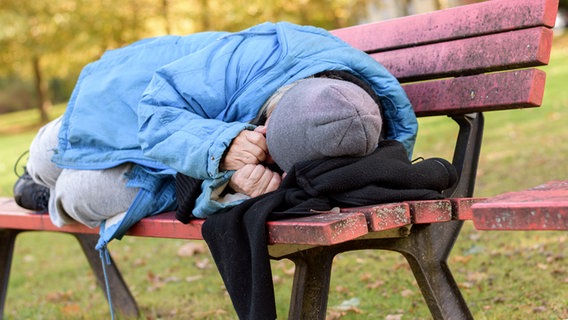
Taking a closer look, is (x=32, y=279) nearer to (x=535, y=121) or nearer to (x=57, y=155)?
(x=57, y=155)

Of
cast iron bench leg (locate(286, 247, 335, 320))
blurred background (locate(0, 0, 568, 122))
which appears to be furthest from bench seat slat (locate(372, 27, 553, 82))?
blurred background (locate(0, 0, 568, 122))

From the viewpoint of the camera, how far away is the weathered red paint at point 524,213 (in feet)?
5.90

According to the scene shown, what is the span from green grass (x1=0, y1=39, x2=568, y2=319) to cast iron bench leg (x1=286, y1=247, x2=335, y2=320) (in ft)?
3.59

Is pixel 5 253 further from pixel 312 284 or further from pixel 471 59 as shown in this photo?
pixel 471 59

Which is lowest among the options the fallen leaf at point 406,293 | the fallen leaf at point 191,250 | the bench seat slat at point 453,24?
the fallen leaf at point 191,250

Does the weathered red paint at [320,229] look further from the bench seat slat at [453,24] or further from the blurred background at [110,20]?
the blurred background at [110,20]

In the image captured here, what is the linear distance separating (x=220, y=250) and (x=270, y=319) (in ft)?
0.88

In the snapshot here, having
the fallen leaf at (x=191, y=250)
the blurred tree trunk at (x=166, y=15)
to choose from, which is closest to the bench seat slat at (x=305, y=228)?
the fallen leaf at (x=191, y=250)

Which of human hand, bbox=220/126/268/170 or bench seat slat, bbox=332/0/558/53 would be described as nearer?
human hand, bbox=220/126/268/170

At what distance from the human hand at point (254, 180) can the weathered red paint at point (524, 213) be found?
85cm

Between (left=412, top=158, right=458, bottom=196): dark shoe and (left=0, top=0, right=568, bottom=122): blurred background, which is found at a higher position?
(left=412, top=158, right=458, bottom=196): dark shoe

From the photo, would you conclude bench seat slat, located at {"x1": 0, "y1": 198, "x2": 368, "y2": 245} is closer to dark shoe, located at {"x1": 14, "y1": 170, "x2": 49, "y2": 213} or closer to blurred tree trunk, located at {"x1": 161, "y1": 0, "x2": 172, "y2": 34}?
A: dark shoe, located at {"x1": 14, "y1": 170, "x2": 49, "y2": 213}

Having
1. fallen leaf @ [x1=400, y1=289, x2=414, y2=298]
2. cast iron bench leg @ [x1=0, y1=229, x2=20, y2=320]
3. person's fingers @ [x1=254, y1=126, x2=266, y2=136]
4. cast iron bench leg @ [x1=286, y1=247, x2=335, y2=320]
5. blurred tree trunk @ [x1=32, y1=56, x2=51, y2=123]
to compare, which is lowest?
blurred tree trunk @ [x1=32, y1=56, x2=51, y2=123]

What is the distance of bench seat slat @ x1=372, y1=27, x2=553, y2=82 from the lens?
9.54 ft
